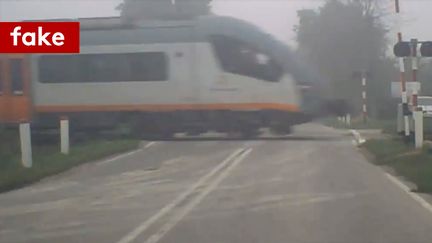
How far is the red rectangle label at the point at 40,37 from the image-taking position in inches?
617

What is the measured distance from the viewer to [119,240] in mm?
9688

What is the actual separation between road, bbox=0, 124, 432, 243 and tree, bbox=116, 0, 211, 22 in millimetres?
2847

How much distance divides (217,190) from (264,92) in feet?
8.55

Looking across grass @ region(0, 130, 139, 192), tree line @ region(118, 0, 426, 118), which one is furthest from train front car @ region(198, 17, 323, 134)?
grass @ region(0, 130, 139, 192)

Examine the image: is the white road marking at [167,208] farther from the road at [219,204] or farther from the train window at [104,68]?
the train window at [104,68]

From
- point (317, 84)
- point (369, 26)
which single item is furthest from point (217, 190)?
point (369, 26)

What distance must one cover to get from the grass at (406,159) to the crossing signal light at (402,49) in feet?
6.99

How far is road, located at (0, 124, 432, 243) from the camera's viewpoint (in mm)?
10086

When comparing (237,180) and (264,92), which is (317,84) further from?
(237,180)

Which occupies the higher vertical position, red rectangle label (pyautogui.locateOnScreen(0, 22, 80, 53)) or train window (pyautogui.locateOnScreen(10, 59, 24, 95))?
red rectangle label (pyautogui.locateOnScreen(0, 22, 80, 53))

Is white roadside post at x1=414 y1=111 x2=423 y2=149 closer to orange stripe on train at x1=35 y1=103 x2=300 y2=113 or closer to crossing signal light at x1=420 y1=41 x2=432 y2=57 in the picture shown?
crossing signal light at x1=420 y1=41 x2=432 y2=57

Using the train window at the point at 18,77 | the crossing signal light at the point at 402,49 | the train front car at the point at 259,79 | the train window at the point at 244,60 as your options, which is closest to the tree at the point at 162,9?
the train front car at the point at 259,79

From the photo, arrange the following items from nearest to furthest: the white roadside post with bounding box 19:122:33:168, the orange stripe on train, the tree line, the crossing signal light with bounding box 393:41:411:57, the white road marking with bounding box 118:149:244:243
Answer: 1. the white road marking with bounding box 118:149:244:243
2. the tree line
3. the orange stripe on train
4. the white roadside post with bounding box 19:122:33:168
5. the crossing signal light with bounding box 393:41:411:57

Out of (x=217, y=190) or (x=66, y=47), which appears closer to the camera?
(x=217, y=190)
